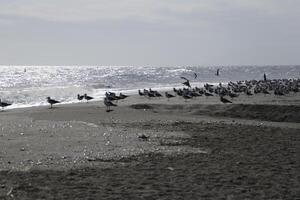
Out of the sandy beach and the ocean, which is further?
the ocean

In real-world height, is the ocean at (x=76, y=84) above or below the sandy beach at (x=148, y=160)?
above

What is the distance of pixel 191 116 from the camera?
2667 centimetres

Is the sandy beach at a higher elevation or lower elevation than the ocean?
lower

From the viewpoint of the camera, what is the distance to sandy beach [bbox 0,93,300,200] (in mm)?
9922

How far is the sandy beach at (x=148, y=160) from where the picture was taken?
992cm

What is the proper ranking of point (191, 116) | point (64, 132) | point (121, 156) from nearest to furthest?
1. point (121, 156)
2. point (64, 132)
3. point (191, 116)

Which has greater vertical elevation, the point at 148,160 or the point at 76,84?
the point at 76,84

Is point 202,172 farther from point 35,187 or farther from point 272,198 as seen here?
point 35,187

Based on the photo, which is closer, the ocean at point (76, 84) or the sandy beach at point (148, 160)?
the sandy beach at point (148, 160)

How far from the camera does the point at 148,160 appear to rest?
13.1 meters

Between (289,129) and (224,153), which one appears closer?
(224,153)

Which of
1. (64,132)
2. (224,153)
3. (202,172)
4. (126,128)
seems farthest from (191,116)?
(202,172)

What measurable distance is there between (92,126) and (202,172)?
9.88 metres

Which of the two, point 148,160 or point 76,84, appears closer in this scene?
point 148,160
